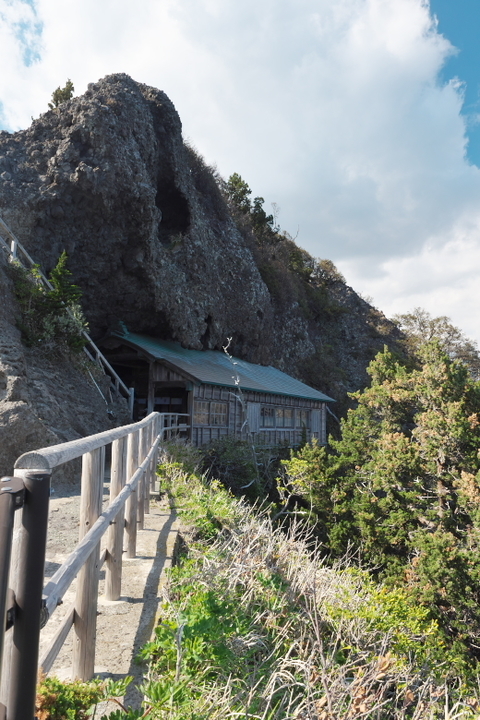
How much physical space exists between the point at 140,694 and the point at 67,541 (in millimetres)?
3040

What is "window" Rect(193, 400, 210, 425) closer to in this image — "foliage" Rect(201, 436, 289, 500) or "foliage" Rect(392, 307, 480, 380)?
"foliage" Rect(201, 436, 289, 500)

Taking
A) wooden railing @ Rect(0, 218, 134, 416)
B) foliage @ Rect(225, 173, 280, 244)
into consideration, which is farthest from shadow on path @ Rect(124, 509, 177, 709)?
foliage @ Rect(225, 173, 280, 244)

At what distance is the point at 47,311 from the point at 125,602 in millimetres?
11076

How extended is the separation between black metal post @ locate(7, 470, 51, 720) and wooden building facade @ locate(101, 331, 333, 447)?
15.4 m

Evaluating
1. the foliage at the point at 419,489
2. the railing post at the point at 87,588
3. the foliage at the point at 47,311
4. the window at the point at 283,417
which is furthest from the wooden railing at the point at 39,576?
the window at the point at 283,417

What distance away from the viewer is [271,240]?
46.4 m

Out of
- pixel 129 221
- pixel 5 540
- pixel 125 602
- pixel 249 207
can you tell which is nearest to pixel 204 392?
pixel 129 221

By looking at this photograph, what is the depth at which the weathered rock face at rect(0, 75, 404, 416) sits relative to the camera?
61.3 feet

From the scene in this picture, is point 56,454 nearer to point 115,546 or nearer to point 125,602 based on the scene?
point 115,546

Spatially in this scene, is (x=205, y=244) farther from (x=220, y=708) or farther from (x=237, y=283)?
(x=220, y=708)

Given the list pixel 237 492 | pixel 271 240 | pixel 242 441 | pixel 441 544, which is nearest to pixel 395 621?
pixel 441 544

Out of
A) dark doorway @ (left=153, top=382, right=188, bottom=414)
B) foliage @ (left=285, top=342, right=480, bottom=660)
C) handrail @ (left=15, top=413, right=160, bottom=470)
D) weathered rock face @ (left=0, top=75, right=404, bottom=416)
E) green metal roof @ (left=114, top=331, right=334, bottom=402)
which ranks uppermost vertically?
weathered rock face @ (left=0, top=75, right=404, bottom=416)

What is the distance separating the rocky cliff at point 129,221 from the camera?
61.3 ft

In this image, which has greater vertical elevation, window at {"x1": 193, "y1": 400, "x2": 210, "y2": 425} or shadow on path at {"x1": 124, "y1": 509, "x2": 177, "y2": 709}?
window at {"x1": 193, "y1": 400, "x2": 210, "y2": 425}
